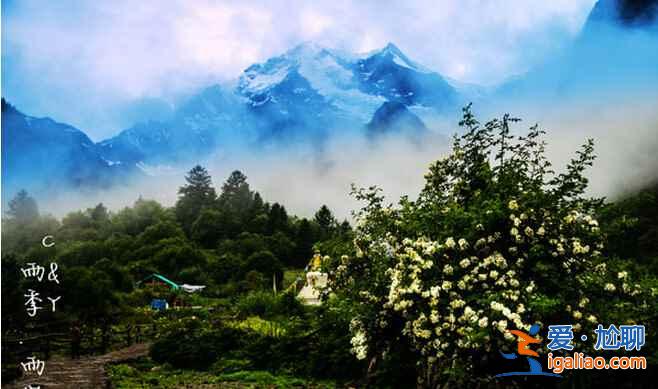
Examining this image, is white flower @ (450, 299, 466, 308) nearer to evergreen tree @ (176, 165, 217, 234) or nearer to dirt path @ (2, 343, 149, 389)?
dirt path @ (2, 343, 149, 389)

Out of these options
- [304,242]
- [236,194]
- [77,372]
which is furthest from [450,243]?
[236,194]

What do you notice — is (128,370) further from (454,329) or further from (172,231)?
(172,231)

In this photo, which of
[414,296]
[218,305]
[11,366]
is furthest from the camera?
[218,305]

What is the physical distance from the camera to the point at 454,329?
30.0 ft

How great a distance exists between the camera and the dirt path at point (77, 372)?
576 inches

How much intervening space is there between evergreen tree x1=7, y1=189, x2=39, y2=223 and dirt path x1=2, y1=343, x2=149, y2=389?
7817cm

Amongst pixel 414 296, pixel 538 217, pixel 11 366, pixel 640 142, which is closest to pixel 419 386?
pixel 414 296

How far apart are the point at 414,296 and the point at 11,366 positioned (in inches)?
471

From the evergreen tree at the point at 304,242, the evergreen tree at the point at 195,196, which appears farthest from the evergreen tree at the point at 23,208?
the evergreen tree at the point at 304,242

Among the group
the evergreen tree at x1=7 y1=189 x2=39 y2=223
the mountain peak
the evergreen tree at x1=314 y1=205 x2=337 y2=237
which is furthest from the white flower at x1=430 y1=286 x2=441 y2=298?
the evergreen tree at x1=7 y1=189 x2=39 y2=223

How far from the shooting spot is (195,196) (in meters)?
122

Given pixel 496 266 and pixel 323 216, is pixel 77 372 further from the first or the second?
pixel 323 216

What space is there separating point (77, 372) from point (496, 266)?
43.3ft

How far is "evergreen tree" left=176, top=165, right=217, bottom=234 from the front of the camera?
4631 inches
